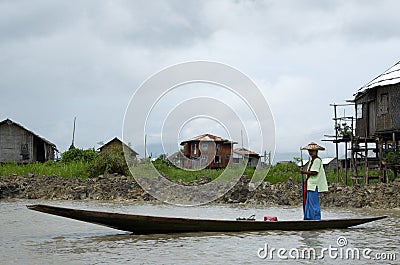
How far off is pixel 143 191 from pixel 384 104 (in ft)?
35.1

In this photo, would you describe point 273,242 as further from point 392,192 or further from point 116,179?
point 116,179

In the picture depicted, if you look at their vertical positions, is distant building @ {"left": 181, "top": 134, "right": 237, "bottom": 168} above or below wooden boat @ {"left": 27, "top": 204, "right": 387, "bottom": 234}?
above

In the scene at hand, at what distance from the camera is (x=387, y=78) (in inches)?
916


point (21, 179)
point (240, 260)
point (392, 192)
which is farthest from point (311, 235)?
point (21, 179)

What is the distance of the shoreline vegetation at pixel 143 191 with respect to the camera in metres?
18.2

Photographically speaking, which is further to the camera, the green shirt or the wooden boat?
the green shirt

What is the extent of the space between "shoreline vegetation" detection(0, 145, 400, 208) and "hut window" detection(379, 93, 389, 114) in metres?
3.59

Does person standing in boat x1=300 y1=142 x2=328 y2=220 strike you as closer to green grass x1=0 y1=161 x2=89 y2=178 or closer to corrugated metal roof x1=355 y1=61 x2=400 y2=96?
corrugated metal roof x1=355 y1=61 x2=400 y2=96

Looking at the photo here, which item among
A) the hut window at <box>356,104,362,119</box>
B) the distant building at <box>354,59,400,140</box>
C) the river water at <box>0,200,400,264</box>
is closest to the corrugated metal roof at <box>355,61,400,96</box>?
the distant building at <box>354,59,400,140</box>

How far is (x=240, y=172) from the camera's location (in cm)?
2328

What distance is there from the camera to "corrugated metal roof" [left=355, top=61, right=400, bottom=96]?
2281cm

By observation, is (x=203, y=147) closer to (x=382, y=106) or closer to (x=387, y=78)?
(x=382, y=106)

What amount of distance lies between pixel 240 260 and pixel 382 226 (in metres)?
5.23

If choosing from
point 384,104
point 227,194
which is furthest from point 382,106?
point 227,194
